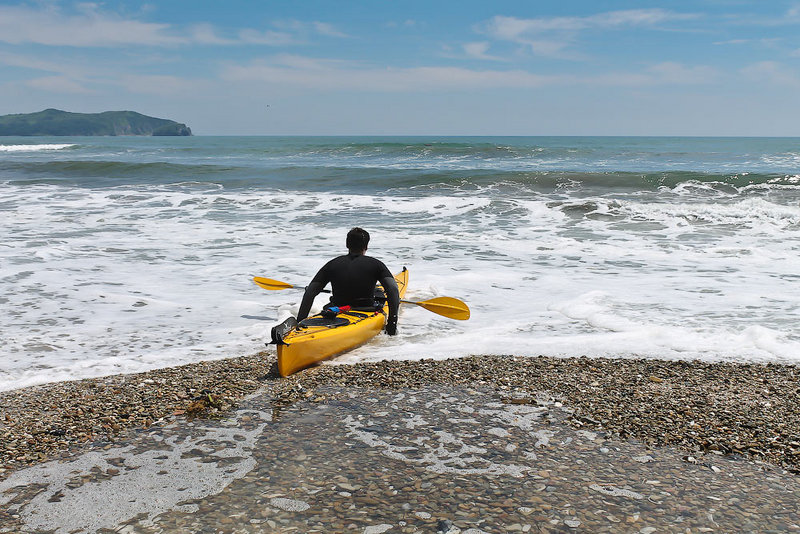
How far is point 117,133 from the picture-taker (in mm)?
185750

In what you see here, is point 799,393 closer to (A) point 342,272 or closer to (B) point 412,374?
(B) point 412,374

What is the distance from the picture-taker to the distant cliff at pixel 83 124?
172 m

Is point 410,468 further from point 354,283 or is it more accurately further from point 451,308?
point 451,308

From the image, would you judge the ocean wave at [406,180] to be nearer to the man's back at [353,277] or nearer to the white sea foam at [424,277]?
the white sea foam at [424,277]

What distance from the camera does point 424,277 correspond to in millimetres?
9742

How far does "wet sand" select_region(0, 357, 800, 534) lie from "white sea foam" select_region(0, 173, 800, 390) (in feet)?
4.37

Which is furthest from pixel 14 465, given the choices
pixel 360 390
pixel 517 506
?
pixel 517 506

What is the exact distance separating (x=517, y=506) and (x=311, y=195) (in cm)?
1909

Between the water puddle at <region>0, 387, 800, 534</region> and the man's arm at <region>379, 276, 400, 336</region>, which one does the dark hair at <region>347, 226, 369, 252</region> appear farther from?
the water puddle at <region>0, 387, 800, 534</region>

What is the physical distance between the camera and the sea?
6469mm

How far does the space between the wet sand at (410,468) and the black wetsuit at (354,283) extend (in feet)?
4.54

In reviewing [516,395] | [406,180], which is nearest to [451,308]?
[516,395]

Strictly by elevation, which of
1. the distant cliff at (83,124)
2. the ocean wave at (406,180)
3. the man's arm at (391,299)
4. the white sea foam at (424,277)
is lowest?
the white sea foam at (424,277)

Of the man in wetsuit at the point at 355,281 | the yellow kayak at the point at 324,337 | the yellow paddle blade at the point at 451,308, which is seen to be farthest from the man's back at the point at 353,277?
the yellow paddle blade at the point at 451,308
